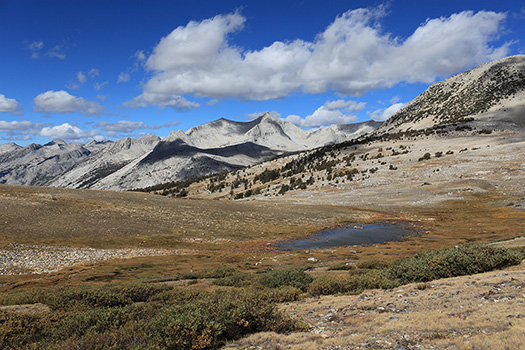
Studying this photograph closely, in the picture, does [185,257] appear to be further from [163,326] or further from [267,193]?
[267,193]

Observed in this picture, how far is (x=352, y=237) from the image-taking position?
36.4 meters

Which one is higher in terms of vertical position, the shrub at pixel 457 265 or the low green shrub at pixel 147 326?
the low green shrub at pixel 147 326

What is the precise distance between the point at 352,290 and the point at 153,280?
10.7 m

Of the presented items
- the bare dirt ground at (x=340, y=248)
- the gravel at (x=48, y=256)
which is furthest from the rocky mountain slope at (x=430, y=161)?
the gravel at (x=48, y=256)

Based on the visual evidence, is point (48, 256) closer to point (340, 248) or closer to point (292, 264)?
point (292, 264)

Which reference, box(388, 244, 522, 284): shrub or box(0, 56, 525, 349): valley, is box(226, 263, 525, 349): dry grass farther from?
box(388, 244, 522, 284): shrub

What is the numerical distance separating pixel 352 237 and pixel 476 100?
510 feet

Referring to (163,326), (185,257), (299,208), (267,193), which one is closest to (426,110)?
(267,193)

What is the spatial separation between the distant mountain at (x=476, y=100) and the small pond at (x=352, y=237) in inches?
4254

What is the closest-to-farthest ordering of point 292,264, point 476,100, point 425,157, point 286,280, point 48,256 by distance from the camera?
point 286,280 → point 292,264 → point 48,256 → point 425,157 → point 476,100

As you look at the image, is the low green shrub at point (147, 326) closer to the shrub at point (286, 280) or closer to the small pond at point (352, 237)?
the shrub at point (286, 280)

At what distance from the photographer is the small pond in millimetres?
33000

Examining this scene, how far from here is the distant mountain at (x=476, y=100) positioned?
129250 mm

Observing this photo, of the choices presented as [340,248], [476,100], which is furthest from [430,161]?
[476,100]
